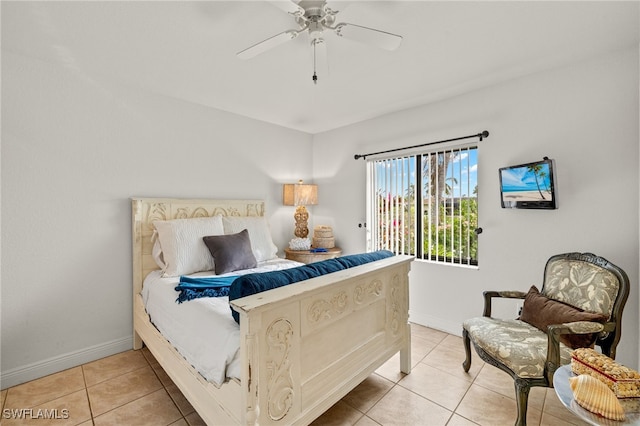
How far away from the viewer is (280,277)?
145cm

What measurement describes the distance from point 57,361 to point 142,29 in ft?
8.43

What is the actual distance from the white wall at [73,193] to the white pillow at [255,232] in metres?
0.53

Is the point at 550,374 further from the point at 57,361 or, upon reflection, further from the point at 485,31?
the point at 57,361

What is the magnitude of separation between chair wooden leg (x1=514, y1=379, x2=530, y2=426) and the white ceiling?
2.14 meters

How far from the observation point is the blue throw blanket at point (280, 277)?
1.32m

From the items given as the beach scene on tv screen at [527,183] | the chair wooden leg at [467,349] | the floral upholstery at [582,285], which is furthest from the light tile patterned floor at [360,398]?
the beach scene on tv screen at [527,183]

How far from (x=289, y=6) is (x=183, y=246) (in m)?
2.01

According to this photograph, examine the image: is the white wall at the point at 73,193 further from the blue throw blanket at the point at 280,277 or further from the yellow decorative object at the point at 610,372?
the yellow decorative object at the point at 610,372

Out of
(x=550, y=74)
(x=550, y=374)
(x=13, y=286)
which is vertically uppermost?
(x=550, y=74)

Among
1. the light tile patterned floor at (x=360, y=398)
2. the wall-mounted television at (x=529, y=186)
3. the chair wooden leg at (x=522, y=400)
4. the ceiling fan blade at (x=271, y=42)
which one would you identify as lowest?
the light tile patterned floor at (x=360, y=398)

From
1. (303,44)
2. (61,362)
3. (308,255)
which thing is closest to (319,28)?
(303,44)

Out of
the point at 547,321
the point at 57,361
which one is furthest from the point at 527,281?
the point at 57,361

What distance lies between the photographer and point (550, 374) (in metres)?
1.57

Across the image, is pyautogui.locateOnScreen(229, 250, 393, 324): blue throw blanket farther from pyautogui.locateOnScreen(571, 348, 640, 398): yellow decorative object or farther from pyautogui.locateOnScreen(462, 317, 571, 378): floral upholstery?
pyautogui.locateOnScreen(571, 348, 640, 398): yellow decorative object
